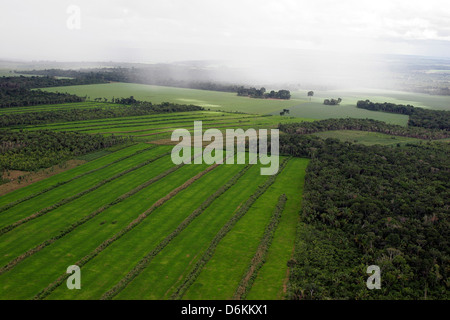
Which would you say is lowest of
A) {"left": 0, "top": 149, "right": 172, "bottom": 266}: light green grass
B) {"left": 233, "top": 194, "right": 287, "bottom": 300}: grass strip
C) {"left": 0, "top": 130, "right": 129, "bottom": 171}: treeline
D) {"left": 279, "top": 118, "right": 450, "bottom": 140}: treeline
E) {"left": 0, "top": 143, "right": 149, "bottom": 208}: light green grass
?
{"left": 233, "top": 194, "right": 287, "bottom": 300}: grass strip

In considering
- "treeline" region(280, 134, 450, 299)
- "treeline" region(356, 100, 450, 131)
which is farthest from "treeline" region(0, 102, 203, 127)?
"treeline" region(356, 100, 450, 131)

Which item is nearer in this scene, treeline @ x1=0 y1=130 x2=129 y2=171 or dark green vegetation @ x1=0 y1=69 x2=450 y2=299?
dark green vegetation @ x1=0 y1=69 x2=450 y2=299

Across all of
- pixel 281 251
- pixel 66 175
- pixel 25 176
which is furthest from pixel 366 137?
pixel 25 176

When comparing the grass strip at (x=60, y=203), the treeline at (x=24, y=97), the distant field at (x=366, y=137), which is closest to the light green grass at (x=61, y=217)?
the grass strip at (x=60, y=203)

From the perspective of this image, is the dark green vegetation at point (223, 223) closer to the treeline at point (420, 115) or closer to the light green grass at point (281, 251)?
the light green grass at point (281, 251)

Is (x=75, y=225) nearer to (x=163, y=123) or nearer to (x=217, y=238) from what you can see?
(x=217, y=238)

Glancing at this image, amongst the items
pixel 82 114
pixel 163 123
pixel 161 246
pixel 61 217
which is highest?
pixel 82 114

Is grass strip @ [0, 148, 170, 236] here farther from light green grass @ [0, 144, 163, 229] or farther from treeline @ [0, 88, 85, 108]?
treeline @ [0, 88, 85, 108]
